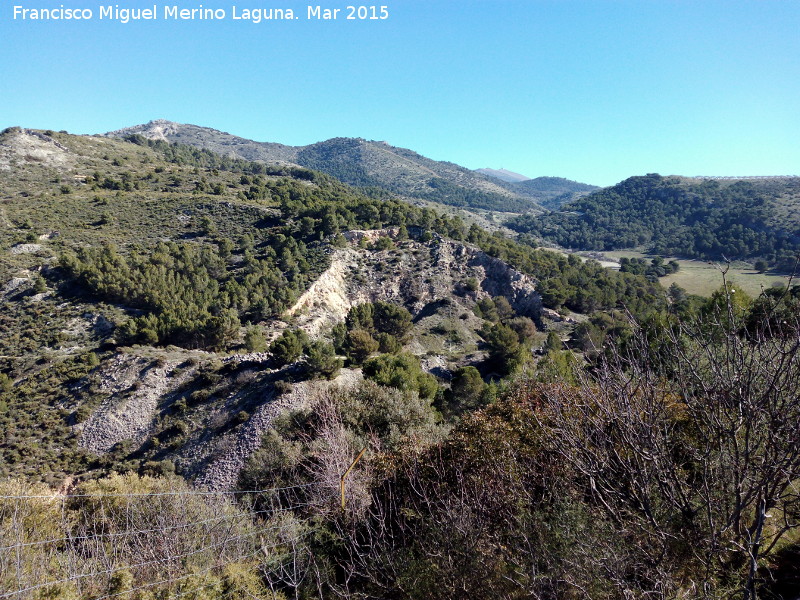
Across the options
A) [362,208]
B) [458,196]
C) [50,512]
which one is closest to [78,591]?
[50,512]

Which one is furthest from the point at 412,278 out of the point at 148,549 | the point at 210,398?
the point at 148,549

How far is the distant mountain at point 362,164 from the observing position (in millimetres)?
140000

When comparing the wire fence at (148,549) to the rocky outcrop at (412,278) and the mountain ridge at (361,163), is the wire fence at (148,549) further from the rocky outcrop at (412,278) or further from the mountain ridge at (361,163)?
the mountain ridge at (361,163)

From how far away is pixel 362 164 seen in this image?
496 ft

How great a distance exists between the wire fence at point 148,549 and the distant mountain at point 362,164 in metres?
120

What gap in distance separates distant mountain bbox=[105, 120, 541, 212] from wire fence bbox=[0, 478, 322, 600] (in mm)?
120294

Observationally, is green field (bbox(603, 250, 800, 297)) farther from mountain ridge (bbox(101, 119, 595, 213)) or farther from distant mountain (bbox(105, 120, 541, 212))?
distant mountain (bbox(105, 120, 541, 212))

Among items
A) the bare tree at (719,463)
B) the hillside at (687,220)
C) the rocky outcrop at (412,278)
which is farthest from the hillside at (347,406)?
the hillside at (687,220)

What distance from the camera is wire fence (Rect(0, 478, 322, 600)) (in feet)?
27.2

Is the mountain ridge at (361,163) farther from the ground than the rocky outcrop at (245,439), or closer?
farther from the ground

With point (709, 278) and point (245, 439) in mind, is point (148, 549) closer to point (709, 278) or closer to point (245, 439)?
point (245, 439)

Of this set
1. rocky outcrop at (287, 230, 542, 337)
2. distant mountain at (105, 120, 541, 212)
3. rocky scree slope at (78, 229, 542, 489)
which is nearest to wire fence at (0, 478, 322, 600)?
rocky scree slope at (78, 229, 542, 489)

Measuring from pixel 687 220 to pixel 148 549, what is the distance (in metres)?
123

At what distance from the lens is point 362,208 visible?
55.4 metres
